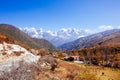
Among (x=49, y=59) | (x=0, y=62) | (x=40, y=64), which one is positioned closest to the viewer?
(x=0, y=62)

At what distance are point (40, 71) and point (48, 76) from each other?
44.5 inches

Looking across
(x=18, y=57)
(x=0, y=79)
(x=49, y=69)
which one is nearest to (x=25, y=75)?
(x=0, y=79)

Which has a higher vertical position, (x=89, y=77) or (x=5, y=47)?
(x=5, y=47)

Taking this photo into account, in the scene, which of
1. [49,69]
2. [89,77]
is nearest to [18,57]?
[49,69]

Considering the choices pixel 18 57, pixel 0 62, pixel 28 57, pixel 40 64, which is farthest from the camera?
pixel 40 64

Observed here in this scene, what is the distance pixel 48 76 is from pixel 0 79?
41.5 ft

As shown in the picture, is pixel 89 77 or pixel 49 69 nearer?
pixel 89 77

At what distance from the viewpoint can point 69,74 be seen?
1193 inches

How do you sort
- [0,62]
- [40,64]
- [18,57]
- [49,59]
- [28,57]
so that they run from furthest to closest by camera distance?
[49,59], [40,64], [28,57], [18,57], [0,62]

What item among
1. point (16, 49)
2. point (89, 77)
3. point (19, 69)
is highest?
point (16, 49)

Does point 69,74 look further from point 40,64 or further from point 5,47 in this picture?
point 5,47

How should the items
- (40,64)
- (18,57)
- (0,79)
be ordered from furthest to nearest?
(40,64)
(18,57)
(0,79)

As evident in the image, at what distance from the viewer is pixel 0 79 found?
14.9 meters

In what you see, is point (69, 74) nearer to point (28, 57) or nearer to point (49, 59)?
point (49, 59)
